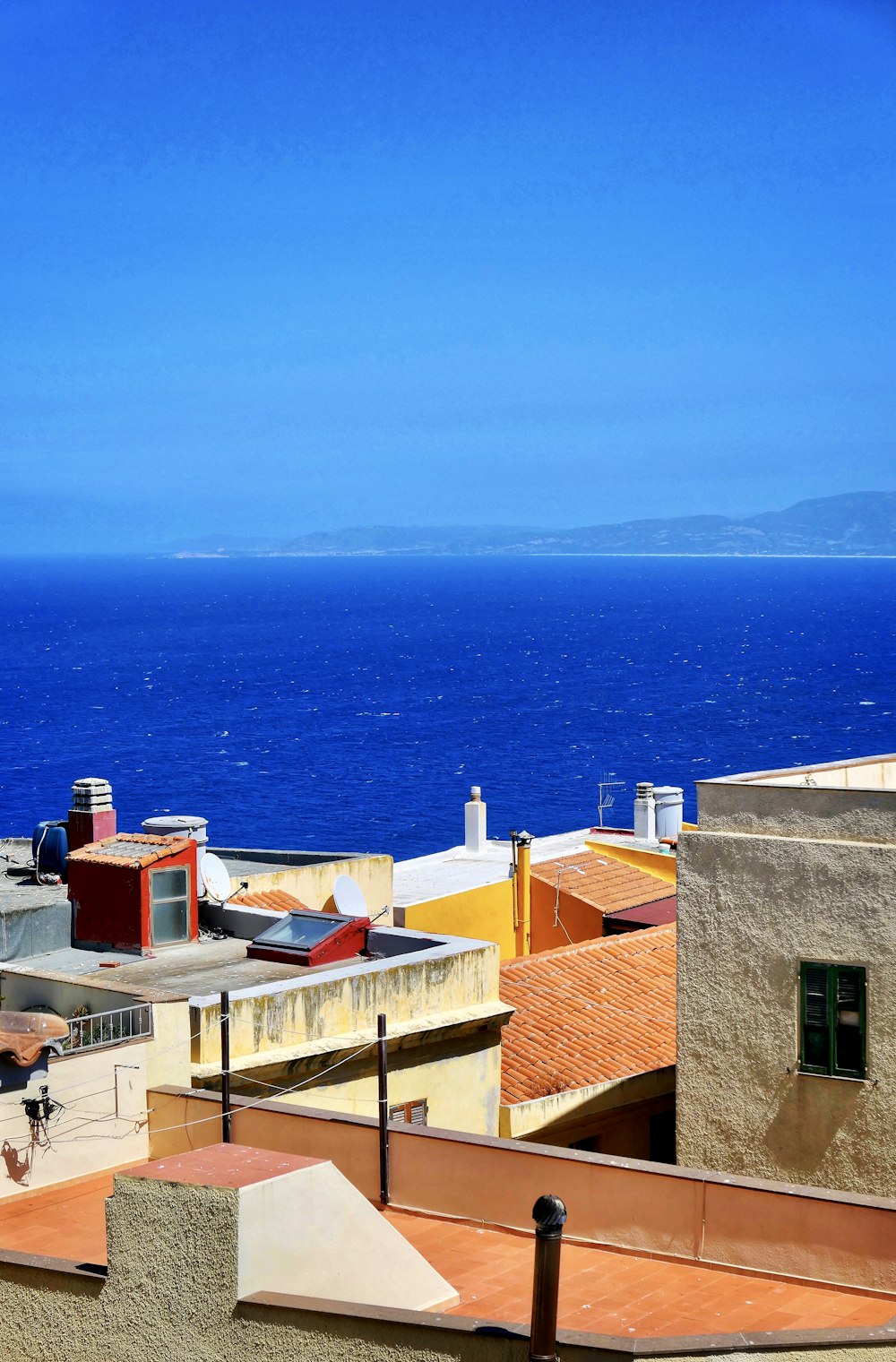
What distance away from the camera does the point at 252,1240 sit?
8961 mm

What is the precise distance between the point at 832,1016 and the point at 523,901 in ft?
44.6

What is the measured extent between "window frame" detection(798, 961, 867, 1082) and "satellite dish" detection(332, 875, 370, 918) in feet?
19.8

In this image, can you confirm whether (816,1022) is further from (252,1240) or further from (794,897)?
(252,1240)

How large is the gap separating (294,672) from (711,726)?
5386 cm

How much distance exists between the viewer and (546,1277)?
7.96 metres

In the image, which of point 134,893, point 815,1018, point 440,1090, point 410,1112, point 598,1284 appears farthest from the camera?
point 134,893

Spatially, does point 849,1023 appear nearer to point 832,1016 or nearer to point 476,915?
point 832,1016

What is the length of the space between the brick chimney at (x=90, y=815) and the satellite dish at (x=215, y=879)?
1.90 meters

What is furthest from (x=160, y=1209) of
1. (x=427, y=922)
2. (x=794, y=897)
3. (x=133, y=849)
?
(x=427, y=922)

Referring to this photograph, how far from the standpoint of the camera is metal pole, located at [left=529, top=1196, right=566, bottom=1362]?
7797 mm

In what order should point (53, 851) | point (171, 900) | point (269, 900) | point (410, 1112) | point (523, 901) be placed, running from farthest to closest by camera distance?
1. point (523, 901)
2. point (53, 851)
3. point (269, 900)
4. point (171, 900)
5. point (410, 1112)

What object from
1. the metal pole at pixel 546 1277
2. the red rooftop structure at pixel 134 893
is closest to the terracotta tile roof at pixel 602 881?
the red rooftop structure at pixel 134 893

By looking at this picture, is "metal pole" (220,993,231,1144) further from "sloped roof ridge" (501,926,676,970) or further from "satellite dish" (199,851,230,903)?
"sloped roof ridge" (501,926,676,970)

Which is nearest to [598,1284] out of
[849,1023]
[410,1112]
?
[849,1023]
